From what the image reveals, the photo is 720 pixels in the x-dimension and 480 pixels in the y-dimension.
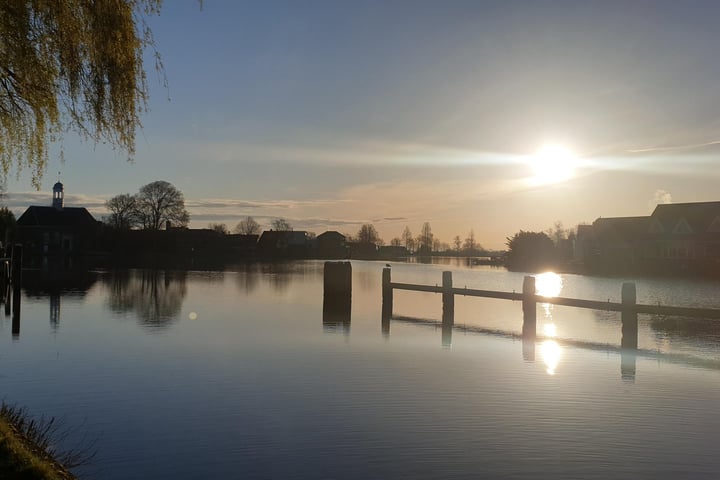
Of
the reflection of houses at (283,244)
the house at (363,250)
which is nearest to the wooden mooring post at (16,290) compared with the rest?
the reflection of houses at (283,244)

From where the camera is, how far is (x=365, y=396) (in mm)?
11188

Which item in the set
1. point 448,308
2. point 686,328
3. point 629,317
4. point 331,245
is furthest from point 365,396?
point 331,245

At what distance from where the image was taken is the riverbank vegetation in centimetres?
552

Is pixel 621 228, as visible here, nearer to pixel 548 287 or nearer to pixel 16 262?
pixel 548 287

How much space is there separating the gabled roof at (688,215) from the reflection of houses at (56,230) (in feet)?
260

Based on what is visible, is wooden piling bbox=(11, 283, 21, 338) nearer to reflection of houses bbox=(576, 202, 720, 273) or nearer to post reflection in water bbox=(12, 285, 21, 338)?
post reflection in water bbox=(12, 285, 21, 338)

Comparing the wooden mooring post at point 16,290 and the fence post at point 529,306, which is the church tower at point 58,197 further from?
the fence post at point 529,306

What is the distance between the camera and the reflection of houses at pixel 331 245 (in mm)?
146788

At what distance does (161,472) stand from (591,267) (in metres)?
68.7

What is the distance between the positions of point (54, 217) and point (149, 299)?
226ft

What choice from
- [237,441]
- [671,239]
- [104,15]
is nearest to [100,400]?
[237,441]

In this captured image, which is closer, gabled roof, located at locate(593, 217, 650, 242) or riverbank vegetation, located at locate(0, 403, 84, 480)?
riverbank vegetation, located at locate(0, 403, 84, 480)

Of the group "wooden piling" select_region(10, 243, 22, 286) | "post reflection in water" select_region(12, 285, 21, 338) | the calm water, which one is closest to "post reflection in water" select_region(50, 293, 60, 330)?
the calm water

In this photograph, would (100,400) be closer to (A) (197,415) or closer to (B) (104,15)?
(A) (197,415)
